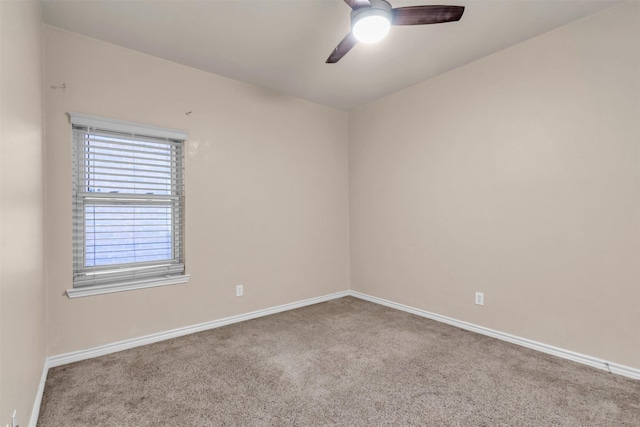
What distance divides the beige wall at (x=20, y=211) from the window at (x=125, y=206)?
44cm

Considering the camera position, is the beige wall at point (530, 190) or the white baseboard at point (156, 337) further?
the white baseboard at point (156, 337)

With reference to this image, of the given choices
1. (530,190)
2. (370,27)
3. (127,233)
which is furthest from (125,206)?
(530,190)

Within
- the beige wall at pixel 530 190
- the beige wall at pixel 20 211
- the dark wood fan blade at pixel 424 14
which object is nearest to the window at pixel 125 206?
the beige wall at pixel 20 211

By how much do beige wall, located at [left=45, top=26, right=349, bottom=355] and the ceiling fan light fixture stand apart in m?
1.86

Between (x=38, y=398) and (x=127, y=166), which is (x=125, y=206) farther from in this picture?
(x=38, y=398)

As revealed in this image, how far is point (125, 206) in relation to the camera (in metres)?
2.76

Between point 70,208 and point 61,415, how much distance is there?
4.84ft

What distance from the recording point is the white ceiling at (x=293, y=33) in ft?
7.26

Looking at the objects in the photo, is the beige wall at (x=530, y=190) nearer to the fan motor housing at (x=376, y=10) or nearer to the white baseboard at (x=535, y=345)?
the white baseboard at (x=535, y=345)

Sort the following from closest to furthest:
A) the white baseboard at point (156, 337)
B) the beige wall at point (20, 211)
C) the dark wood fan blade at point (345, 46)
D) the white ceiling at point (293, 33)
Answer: the beige wall at point (20, 211), the dark wood fan blade at point (345, 46), the white ceiling at point (293, 33), the white baseboard at point (156, 337)

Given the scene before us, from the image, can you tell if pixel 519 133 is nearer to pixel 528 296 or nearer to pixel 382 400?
pixel 528 296

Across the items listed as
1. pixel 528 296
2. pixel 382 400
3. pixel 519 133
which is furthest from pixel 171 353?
pixel 519 133

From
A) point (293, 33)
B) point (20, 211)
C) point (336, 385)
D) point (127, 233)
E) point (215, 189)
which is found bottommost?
point (336, 385)

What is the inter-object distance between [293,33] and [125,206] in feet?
6.79
